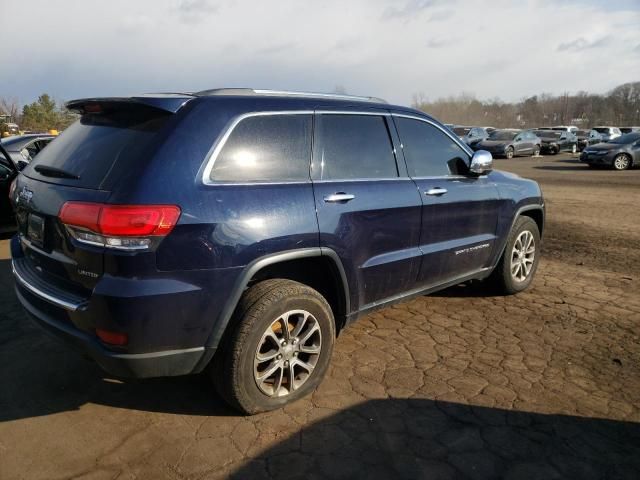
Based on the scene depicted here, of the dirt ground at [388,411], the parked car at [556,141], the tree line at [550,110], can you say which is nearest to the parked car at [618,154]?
the parked car at [556,141]

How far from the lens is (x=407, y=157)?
12.9ft

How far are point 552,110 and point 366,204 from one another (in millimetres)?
93000

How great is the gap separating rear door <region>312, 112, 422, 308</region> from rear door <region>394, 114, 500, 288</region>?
0.15m

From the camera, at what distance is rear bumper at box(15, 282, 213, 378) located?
257 centimetres

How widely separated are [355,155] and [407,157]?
0.59 metres

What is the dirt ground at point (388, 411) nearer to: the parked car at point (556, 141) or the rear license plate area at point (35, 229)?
the rear license plate area at point (35, 229)

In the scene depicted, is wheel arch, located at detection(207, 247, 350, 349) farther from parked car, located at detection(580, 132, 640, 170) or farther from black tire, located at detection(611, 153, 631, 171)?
black tire, located at detection(611, 153, 631, 171)

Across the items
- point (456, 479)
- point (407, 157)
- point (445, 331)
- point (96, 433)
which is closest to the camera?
point (456, 479)

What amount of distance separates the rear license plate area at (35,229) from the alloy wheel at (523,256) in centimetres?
405

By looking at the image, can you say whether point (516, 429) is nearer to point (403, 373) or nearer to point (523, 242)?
point (403, 373)

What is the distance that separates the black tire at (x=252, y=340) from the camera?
9.27ft

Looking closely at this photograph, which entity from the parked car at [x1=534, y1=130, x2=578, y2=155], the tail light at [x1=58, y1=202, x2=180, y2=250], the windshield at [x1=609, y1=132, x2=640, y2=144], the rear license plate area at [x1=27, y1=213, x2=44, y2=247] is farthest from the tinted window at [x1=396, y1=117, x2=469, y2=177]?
the parked car at [x1=534, y1=130, x2=578, y2=155]

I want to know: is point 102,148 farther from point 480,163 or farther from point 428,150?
point 480,163

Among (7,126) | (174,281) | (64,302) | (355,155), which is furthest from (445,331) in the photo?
(7,126)
